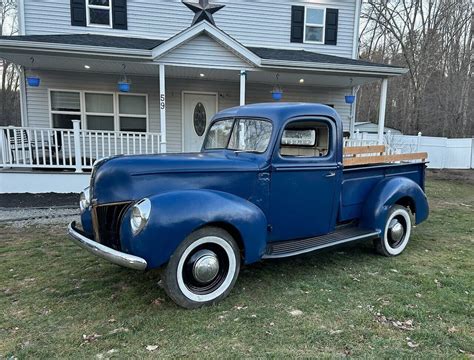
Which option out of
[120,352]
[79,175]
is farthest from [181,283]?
[79,175]

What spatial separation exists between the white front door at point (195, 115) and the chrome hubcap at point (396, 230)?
26.6 ft

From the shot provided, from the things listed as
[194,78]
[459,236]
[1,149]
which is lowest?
[459,236]

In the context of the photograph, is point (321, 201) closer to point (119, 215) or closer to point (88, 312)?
point (119, 215)

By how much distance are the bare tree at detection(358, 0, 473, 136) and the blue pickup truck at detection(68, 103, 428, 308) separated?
22.9 metres

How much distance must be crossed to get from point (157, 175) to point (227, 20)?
33.1 ft

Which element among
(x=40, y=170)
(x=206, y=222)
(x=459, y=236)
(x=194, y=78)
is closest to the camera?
(x=206, y=222)

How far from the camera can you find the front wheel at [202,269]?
3.03 m

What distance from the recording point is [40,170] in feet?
28.1

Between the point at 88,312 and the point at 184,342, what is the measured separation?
1059mm

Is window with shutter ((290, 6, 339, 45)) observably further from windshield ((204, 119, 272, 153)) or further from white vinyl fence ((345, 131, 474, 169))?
windshield ((204, 119, 272, 153))

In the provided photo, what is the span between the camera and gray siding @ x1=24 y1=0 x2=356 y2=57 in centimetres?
1061

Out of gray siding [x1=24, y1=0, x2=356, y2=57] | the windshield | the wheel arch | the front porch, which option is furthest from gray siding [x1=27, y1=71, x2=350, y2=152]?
the wheel arch

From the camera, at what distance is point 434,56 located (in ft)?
83.0

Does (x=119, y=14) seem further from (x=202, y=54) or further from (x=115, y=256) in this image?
(x=115, y=256)
